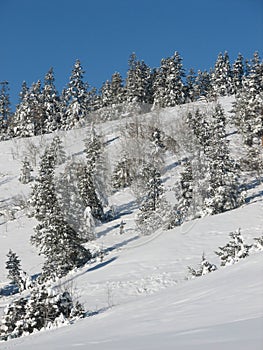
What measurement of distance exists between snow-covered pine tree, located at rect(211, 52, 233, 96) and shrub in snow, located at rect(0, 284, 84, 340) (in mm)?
71088

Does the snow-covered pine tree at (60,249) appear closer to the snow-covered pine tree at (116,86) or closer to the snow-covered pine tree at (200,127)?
the snow-covered pine tree at (200,127)

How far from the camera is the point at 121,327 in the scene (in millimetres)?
7000

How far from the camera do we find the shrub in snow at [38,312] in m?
12.4

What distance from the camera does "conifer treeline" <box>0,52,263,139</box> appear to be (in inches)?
2820

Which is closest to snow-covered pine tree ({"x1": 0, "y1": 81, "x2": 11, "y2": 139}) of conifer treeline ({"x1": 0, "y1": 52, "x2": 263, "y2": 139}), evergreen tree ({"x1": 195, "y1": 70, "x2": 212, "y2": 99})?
conifer treeline ({"x1": 0, "y1": 52, "x2": 263, "y2": 139})

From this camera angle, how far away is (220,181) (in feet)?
125

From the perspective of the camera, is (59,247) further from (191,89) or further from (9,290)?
(191,89)

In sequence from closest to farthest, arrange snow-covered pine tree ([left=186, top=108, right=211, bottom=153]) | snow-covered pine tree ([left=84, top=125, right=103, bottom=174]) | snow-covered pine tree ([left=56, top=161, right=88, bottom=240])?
1. snow-covered pine tree ([left=56, top=161, right=88, bottom=240])
2. snow-covered pine tree ([left=186, top=108, right=211, bottom=153])
3. snow-covered pine tree ([left=84, top=125, right=103, bottom=174])

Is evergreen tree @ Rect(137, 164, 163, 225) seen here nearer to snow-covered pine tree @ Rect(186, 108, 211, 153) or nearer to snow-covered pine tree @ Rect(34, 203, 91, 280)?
snow-covered pine tree @ Rect(186, 108, 211, 153)

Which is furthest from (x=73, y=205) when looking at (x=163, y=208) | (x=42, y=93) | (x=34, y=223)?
(x=42, y=93)

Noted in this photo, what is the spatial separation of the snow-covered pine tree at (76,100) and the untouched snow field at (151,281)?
6.92m

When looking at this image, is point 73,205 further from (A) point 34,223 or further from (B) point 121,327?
(B) point 121,327

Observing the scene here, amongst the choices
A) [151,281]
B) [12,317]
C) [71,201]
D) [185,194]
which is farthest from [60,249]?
[12,317]

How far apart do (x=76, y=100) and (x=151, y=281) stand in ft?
179
